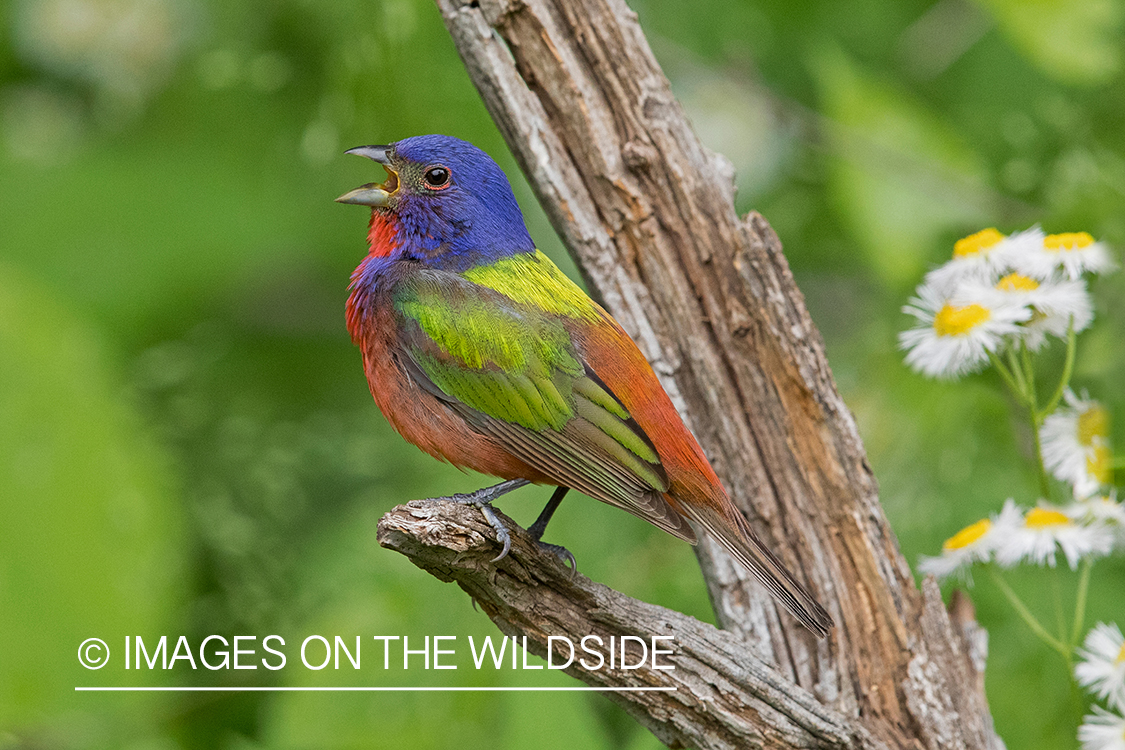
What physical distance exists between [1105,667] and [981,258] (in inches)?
37.2

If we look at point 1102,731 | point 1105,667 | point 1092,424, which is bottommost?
point 1102,731

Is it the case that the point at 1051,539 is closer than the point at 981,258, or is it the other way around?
the point at 1051,539

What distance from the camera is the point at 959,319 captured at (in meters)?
2.42

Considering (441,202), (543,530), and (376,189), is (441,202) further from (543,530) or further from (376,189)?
(543,530)

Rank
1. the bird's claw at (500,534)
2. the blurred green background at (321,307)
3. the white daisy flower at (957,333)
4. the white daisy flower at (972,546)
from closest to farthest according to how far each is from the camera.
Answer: the bird's claw at (500,534)
the white daisy flower at (957,333)
the white daisy flower at (972,546)
the blurred green background at (321,307)

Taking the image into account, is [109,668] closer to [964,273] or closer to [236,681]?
[236,681]

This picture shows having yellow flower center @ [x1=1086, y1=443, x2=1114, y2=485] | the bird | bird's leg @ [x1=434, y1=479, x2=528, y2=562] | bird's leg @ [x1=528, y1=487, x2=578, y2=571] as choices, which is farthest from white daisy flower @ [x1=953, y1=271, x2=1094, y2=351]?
bird's leg @ [x1=434, y1=479, x2=528, y2=562]

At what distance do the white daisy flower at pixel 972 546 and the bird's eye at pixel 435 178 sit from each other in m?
1.44

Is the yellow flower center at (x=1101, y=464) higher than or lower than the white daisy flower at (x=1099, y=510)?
higher

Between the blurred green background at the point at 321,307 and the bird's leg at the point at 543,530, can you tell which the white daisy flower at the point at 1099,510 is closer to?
the blurred green background at the point at 321,307

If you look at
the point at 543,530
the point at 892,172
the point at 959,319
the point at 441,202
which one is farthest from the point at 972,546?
the point at 892,172

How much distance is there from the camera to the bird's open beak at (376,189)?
2.46 meters

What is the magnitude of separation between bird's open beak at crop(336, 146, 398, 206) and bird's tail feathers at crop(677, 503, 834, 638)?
99 centimetres

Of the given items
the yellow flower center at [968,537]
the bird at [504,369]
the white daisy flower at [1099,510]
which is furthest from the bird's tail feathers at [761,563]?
the white daisy flower at [1099,510]
